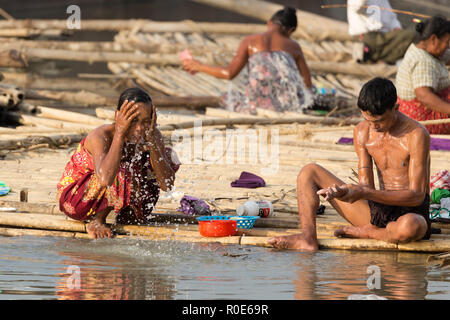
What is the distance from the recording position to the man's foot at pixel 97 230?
4238mm

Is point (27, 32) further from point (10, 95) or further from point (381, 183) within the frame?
point (381, 183)

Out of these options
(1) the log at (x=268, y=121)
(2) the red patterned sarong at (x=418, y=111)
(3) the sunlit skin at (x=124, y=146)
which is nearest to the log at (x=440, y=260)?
(3) the sunlit skin at (x=124, y=146)

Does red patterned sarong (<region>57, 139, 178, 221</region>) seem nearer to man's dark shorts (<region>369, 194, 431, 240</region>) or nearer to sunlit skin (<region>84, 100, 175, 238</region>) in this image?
sunlit skin (<region>84, 100, 175, 238</region>)

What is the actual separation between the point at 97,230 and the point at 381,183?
1435mm

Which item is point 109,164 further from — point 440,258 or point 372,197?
point 440,258

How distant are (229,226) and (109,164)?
0.66m

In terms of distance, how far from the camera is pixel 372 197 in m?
3.90

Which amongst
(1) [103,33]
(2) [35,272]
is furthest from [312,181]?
(1) [103,33]

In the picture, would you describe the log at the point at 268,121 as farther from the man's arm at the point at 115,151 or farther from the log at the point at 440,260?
the log at the point at 440,260

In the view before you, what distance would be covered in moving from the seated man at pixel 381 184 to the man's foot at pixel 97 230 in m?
0.84

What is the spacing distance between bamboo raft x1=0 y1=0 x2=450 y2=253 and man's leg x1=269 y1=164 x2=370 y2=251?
102 millimetres

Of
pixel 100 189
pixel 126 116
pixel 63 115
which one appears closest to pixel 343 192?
pixel 126 116

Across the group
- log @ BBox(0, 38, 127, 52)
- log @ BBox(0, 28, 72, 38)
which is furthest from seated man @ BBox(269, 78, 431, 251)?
log @ BBox(0, 28, 72, 38)

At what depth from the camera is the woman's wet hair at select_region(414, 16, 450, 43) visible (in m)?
5.66
